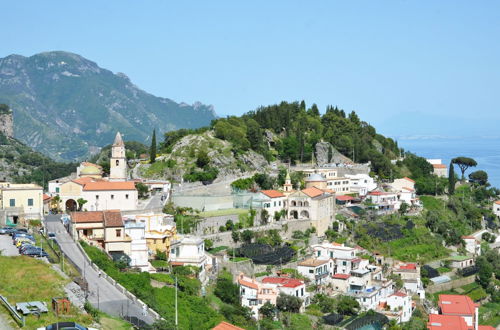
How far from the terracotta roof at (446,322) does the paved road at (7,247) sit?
23.3 meters

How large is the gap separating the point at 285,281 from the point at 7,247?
625 inches

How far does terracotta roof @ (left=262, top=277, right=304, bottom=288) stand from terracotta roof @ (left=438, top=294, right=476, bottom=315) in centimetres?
1030

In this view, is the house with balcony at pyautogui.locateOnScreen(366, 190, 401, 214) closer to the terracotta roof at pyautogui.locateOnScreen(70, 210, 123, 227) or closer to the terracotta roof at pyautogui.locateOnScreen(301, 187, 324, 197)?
the terracotta roof at pyautogui.locateOnScreen(301, 187, 324, 197)

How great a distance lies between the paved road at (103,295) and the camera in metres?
25.8

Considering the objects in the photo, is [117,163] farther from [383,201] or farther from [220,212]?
[383,201]

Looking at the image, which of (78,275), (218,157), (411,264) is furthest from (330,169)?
(78,275)

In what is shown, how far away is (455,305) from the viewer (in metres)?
43.4

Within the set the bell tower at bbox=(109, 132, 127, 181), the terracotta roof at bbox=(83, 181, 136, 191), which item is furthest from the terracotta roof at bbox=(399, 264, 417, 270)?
the bell tower at bbox=(109, 132, 127, 181)

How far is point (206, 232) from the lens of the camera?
151 feet

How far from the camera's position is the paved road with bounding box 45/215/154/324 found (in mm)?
25814

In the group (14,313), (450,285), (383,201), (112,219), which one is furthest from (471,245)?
(14,313)

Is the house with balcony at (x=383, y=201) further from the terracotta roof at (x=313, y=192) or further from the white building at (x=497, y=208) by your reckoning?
the white building at (x=497, y=208)

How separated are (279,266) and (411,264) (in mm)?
11855

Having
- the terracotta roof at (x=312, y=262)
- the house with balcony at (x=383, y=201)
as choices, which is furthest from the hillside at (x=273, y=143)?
the terracotta roof at (x=312, y=262)
